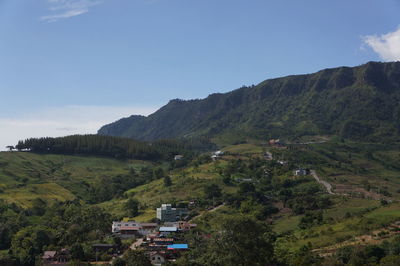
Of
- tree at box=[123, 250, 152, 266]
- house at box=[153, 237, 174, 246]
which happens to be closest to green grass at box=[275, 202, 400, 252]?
house at box=[153, 237, 174, 246]

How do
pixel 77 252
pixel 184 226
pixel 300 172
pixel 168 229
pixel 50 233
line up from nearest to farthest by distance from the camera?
pixel 77 252
pixel 50 233
pixel 168 229
pixel 184 226
pixel 300 172

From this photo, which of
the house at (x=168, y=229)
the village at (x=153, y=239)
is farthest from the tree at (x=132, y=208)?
the house at (x=168, y=229)

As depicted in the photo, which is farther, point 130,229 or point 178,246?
point 130,229

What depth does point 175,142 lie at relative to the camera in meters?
191

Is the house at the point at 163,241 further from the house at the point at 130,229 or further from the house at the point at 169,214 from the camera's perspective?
the house at the point at 169,214

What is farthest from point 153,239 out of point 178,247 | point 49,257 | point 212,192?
point 212,192

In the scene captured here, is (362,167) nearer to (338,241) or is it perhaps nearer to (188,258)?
(338,241)

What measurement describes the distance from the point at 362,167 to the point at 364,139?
185ft

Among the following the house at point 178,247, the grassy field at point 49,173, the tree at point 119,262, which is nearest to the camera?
the tree at point 119,262

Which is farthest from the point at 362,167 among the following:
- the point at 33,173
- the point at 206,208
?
the point at 33,173

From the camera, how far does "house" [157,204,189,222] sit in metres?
84.6

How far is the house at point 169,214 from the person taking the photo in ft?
277

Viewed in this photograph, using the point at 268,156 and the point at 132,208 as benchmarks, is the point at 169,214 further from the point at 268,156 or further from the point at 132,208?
the point at 268,156

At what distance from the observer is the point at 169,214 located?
85438mm
